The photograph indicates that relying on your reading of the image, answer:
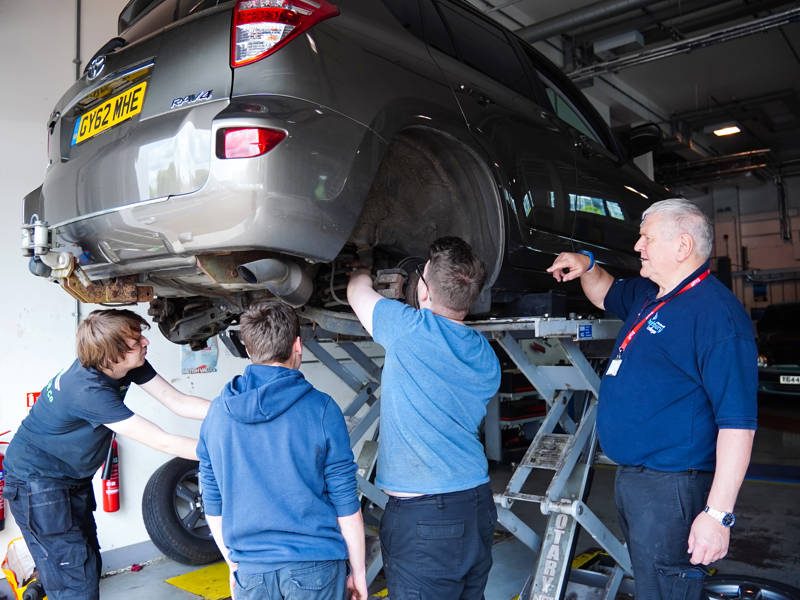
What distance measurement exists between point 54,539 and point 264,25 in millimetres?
1872

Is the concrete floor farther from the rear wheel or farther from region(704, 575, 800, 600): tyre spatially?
the rear wheel

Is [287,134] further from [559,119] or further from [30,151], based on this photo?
[30,151]

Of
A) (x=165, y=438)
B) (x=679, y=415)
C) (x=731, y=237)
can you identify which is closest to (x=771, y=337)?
(x=731, y=237)

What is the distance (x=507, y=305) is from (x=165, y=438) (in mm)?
1390

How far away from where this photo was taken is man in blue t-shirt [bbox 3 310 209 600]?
7.18 ft

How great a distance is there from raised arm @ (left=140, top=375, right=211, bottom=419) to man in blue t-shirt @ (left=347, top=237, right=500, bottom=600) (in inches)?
36.4

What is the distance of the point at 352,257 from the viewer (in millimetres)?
2301

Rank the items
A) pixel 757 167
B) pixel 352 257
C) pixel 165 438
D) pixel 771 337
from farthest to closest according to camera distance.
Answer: pixel 757 167, pixel 771 337, pixel 352 257, pixel 165 438

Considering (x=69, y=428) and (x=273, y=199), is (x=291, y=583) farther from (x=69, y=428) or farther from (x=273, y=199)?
(x=69, y=428)

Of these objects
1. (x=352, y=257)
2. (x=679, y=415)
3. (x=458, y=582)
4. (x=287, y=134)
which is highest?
(x=287, y=134)

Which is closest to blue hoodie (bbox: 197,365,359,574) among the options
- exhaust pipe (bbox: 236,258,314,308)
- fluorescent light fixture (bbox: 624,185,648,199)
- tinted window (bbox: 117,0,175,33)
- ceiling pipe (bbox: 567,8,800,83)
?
exhaust pipe (bbox: 236,258,314,308)

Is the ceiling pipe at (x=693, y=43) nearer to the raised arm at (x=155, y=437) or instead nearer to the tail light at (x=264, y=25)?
the tail light at (x=264, y=25)

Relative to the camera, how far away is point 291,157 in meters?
1.72

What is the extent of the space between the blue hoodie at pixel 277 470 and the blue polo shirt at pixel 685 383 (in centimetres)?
84
